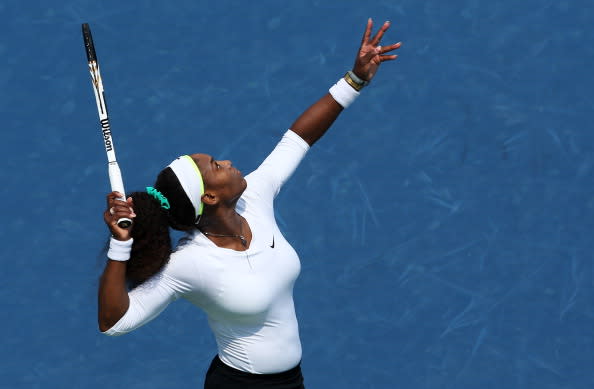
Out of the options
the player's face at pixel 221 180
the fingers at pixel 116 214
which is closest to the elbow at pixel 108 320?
the fingers at pixel 116 214

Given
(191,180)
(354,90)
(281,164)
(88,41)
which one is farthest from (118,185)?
(354,90)

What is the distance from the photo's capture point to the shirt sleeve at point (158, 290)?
3.23m

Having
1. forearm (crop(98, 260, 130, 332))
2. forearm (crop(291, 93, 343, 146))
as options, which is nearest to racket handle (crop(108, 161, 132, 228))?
forearm (crop(98, 260, 130, 332))

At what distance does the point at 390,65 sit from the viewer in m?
5.14

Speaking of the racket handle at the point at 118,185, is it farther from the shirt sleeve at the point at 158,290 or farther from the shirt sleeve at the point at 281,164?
the shirt sleeve at the point at 281,164

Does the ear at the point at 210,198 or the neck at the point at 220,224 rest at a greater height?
the ear at the point at 210,198

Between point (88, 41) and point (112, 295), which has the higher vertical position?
point (88, 41)

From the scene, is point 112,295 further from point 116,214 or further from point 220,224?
point 220,224

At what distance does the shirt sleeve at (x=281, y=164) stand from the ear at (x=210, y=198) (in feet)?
0.90

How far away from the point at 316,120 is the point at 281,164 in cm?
20

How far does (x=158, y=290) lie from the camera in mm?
3256

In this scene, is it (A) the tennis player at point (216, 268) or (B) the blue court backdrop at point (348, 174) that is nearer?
(A) the tennis player at point (216, 268)

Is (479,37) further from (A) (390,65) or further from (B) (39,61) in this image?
(B) (39,61)

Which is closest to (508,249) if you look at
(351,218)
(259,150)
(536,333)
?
(536,333)
